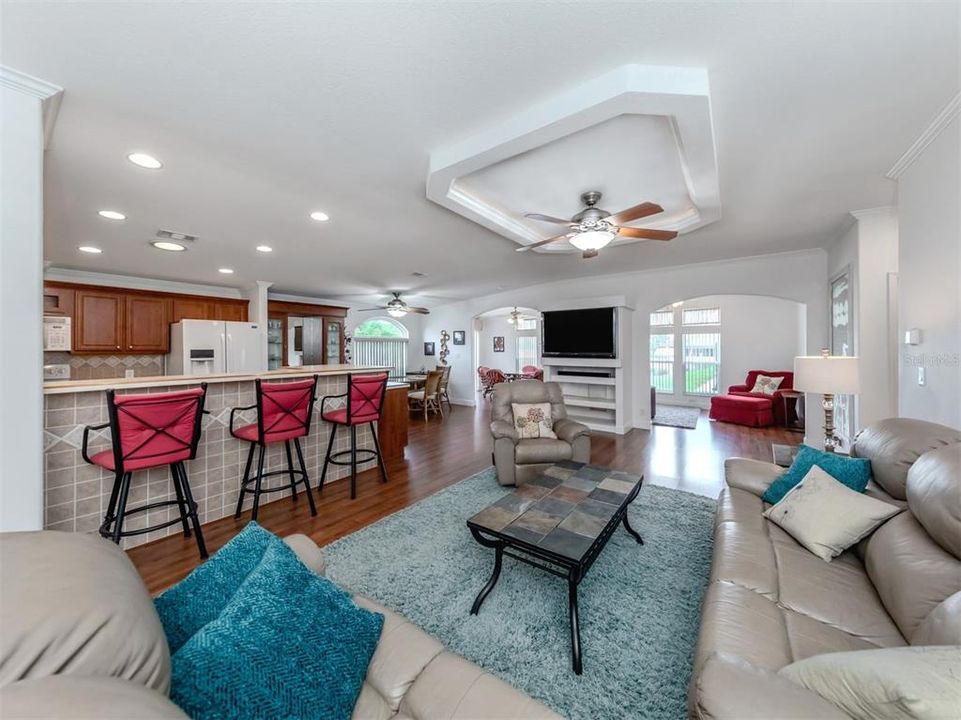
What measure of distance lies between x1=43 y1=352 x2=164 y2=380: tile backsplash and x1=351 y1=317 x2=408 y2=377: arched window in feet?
11.6

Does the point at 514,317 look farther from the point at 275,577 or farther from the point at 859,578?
the point at 275,577

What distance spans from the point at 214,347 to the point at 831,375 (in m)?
6.79

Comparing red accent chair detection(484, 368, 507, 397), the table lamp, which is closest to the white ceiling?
the table lamp

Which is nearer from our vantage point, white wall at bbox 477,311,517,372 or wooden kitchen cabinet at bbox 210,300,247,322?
wooden kitchen cabinet at bbox 210,300,247,322

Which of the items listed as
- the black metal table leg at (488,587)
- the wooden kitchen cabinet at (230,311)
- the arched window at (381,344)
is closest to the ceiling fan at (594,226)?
the black metal table leg at (488,587)

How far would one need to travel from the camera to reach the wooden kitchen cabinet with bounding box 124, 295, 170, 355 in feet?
16.9

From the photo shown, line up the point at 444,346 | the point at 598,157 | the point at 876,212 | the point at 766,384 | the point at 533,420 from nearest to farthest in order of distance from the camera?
the point at 598,157
the point at 876,212
the point at 533,420
the point at 766,384
the point at 444,346

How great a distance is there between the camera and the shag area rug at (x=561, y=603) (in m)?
1.45

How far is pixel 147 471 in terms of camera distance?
8.29 ft

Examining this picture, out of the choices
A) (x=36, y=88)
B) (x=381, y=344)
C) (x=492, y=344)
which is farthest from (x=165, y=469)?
(x=492, y=344)

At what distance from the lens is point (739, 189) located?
111 inches

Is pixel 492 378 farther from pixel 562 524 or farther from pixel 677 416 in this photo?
pixel 562 524

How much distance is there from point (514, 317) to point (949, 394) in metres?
7.54

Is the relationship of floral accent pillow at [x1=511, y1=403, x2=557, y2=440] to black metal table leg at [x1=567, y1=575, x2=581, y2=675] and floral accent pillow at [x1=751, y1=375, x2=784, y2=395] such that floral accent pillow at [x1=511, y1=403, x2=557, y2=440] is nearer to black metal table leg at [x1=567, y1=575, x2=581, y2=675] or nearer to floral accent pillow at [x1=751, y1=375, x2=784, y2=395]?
black metal table leg at [x1=567, y1=575, x2=581, y2=675]
